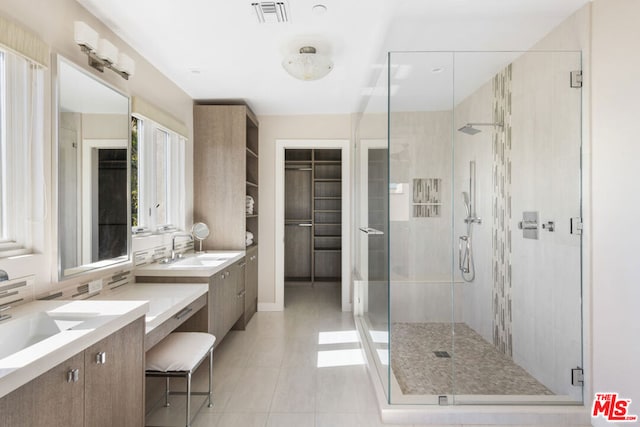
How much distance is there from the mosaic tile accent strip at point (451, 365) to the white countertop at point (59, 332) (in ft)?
5.60

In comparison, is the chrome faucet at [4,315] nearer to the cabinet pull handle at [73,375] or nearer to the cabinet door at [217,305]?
the cabinet pull handle at [73,375]

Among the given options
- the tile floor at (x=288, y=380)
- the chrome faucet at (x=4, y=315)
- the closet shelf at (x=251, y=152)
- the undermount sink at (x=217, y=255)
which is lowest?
the tile floor at (x=288, y=380)

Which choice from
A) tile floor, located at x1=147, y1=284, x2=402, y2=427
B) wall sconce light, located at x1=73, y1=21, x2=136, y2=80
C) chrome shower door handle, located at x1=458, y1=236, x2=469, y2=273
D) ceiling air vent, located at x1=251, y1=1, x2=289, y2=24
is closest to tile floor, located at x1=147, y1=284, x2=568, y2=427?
tile floor, located at x1=147, y1=284, x2=402, y2=427

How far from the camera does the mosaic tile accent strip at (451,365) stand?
7.70 feet

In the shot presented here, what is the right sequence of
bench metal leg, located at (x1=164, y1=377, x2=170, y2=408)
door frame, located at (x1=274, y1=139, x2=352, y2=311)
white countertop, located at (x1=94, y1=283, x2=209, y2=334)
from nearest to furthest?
white countertop, located at (x1=94, y1=283, x2=209, y2=334) → bench metal leg, located at (x1=164, y1=377, x2=170, y2=408) → door frame, located at (x1=274, y1=139, x2=352, y2=311)

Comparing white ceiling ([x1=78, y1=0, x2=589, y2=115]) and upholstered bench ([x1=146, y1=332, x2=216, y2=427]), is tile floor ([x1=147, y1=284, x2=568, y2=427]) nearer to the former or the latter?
upholstered bench ([x1=146, y1=332, x2=216, y2=427])

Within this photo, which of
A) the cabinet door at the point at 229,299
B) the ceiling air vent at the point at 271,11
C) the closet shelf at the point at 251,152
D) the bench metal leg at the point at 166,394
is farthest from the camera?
the closet shelf at the point at 251,152

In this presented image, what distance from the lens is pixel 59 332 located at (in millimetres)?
1449

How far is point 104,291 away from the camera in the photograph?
2.31 m

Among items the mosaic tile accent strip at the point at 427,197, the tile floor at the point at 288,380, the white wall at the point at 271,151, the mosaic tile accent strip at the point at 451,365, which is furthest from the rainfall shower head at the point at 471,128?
the white wall at the point at 271,151

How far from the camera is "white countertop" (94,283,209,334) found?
1.88m

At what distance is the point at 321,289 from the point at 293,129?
270 centimetres

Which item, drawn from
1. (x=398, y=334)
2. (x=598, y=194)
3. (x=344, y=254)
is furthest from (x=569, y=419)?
(x=344, y=254)

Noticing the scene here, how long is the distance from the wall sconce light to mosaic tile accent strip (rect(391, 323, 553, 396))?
8.41 ft
